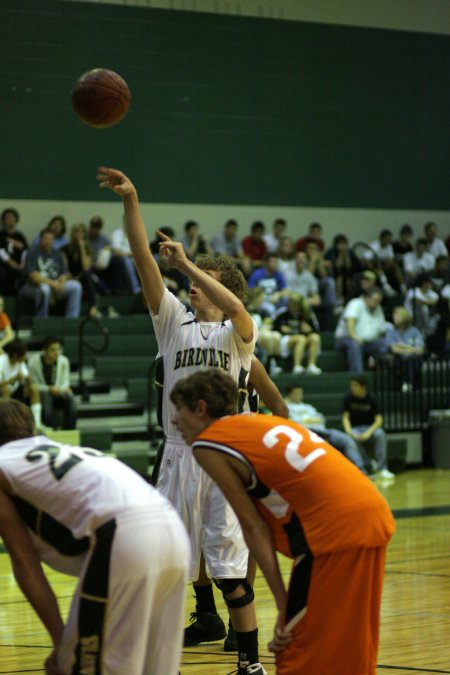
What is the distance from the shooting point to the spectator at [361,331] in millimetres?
14148

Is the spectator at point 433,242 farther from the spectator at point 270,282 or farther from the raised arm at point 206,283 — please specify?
the raised arm at point 206,283

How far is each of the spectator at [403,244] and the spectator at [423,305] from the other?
1.89 metres

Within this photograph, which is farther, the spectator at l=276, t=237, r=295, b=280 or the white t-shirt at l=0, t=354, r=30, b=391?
the spectator at l=276, t=237, r=295, b=280

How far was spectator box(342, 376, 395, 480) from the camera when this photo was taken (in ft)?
40.9

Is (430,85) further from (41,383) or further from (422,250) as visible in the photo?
(41,383)

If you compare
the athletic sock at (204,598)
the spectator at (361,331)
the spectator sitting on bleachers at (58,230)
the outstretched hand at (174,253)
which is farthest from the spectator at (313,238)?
the outstretched hand at (174,253)

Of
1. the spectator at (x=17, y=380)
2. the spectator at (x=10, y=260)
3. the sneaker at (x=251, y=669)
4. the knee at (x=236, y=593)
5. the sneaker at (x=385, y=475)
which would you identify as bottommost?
the sneaker at (x=251, y=669)

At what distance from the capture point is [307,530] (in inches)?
131

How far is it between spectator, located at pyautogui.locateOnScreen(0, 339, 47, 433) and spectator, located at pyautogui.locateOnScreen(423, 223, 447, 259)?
9.08 m

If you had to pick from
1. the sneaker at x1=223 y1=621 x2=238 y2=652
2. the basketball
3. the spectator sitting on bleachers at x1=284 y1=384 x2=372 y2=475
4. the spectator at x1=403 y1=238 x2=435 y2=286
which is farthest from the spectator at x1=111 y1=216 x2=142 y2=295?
the sneaker at x1=223 y1=621 x2=238 y2=652

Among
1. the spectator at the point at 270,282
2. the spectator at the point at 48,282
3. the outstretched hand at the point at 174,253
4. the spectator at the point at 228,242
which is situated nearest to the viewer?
the outstretched hand at the point at 174,253

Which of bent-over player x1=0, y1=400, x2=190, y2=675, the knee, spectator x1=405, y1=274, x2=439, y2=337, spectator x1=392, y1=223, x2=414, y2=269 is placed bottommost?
the knee

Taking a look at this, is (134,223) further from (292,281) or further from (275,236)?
(275,236)

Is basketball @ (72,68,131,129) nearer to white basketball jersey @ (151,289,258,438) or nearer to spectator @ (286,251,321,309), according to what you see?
white basketball jersey @ (151,289,258,438)
